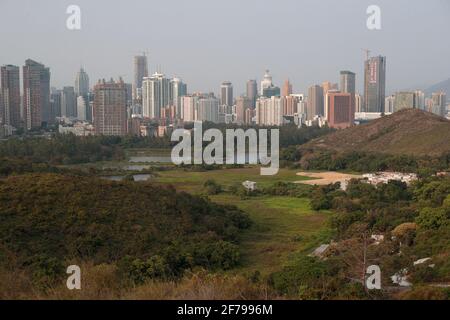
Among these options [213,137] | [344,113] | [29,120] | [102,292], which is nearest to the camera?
[102,292]

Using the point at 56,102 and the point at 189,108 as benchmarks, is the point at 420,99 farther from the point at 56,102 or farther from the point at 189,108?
the point at 56,102

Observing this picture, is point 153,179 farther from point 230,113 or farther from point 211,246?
point 230,113

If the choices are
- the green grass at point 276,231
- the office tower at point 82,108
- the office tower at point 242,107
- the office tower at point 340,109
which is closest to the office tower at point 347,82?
the office tower at point 242,107

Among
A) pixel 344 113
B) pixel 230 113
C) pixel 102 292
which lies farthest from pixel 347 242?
pixel 230 113

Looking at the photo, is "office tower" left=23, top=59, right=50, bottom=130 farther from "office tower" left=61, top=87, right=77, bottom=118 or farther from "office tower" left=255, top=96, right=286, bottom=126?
"office tower" left=255, top=96, right=286, bottom=126

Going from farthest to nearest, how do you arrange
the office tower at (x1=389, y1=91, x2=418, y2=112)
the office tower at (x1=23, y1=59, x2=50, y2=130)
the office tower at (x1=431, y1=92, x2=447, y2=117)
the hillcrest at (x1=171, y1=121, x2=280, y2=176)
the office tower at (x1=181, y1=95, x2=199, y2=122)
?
the office tower at (x1=431, y1=92, x2=447, y2=117)
the office tower at (x1=389, y1=91, x2=418, y2=112)
the office tower at (x1=181, y1=95, x2=199, y2=122)
the office tower at (x1=23, y1=59, x2=50, y2=130)
the hillcrest at (x1=171, y1=121, x2=280, y2=176)

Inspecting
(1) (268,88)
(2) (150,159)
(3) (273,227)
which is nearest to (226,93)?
(1) (268,88)

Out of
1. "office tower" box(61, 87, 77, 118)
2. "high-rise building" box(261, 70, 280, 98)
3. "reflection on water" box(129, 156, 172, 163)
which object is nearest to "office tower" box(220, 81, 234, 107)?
"high-rise building" box(261, 70, 280, 98)
